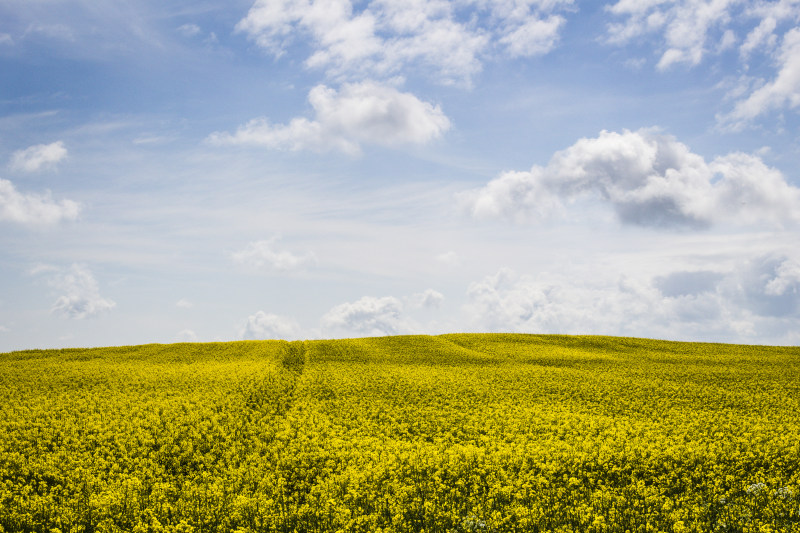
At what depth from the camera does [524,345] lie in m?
56.4

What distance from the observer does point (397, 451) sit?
61.8 feet

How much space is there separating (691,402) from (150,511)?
2916cm

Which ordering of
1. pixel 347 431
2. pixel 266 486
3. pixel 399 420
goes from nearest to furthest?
pixel 266 486 → pixel 347 431 → pixel 399 420

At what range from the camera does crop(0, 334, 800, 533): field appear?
44.5 feet

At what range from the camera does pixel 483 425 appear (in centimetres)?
2289

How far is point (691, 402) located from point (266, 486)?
25741 millimetres

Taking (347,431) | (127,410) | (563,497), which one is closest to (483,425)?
(347,431)

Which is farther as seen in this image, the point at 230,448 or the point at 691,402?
the point at 691,402

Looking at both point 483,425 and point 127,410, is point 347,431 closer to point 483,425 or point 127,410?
point 483,425

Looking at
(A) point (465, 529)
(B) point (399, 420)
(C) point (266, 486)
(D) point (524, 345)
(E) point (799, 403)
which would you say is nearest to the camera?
(A) point (465, 529)

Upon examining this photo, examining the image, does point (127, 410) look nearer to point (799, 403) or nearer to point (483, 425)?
point (483, 425)

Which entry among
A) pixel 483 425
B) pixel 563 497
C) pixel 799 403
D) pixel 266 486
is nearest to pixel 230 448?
pixel 266 486

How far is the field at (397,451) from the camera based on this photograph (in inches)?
534

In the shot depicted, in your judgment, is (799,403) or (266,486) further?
(799,403)
